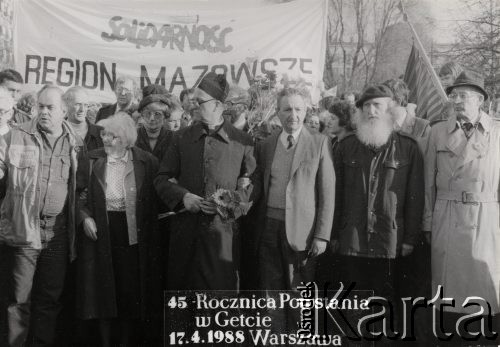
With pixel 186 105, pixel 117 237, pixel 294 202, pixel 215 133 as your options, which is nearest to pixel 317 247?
pixel 294 202

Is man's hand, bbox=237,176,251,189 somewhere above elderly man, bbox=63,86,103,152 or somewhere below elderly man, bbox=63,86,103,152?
below

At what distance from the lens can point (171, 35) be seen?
484 centimetres

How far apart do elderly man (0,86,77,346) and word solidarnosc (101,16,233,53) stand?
0.91 metres

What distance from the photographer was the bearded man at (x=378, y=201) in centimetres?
403

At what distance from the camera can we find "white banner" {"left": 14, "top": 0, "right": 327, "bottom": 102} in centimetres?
471

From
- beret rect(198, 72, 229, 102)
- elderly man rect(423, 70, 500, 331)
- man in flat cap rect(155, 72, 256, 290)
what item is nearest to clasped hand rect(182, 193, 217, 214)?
man in flat cap rect(155, 72, 256, 290)

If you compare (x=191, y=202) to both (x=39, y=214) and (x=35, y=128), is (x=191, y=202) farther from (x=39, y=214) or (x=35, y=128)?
(x=35, y=128)

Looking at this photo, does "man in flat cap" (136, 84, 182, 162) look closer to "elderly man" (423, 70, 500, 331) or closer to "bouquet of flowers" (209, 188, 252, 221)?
"bouquet of flowers" (209, 188, 252, 221)

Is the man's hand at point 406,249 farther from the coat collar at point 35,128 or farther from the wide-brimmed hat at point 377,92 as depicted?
the coat collar at point 35,128

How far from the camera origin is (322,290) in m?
4.11

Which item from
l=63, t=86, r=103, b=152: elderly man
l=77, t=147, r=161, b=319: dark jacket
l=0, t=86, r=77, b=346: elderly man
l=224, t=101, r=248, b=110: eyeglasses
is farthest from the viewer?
l=224, t=101, r=248, b=110: eyeglasses

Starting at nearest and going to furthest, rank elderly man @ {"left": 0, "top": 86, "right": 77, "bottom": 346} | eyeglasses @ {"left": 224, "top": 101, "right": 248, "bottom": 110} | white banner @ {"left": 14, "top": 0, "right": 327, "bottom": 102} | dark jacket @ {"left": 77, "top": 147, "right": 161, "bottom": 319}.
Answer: elderly man @ {"left": 0, "top": 86, "right": 77, "bottom": 346}, dark jacket @ {"left": 77, "top": 147, "right": 161, "bottom": 319}, white banner @ {"left": 14, "top": 0, "right": 327, "bottom": 102}, eyeglasses @ {"left": 224, "top": 101, "right": 248, "bottom": 110}

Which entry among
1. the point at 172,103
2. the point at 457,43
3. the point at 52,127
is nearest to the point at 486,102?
the point at 457,43

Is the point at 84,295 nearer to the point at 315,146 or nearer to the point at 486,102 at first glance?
the point at 315,146
